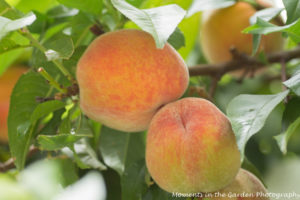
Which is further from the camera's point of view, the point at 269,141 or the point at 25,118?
the point at 269,141

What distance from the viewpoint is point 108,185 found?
3.28 feet

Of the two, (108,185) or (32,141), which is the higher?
(32,141)

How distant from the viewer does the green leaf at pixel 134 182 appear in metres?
0.81

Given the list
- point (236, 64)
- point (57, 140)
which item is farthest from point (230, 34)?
point (57, 140)

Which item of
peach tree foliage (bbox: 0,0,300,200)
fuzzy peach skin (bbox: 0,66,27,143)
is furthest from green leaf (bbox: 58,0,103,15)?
fuzzy peach skin (bbox: 0,66,27,143)

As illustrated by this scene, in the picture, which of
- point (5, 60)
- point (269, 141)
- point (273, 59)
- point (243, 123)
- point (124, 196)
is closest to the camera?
point (243, 123)

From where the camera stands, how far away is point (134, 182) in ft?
2.72

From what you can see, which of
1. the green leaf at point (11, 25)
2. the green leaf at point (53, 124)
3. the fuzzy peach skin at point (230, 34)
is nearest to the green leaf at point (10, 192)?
the green leaf at point (11, 25)

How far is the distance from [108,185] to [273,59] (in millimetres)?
506

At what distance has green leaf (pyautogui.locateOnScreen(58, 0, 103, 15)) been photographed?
78 centimetres

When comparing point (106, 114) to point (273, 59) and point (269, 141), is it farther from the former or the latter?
point (269, 141)

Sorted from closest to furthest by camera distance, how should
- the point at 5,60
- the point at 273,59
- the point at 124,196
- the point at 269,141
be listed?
the point at 124,196
the point at 5,60
the point at 273,59
the point at 269,141

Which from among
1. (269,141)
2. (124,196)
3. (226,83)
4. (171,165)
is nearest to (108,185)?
(124,196)

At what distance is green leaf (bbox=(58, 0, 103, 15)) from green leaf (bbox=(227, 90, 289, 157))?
313 millimetres
